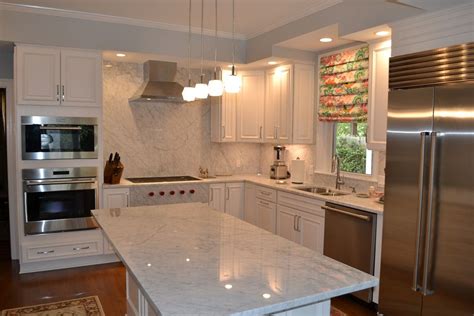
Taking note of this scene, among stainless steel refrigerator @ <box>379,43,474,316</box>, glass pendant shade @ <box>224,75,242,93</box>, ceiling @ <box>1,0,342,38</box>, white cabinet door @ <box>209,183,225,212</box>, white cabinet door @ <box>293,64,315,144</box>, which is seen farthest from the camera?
white cabinet door @ <box>209,183,225,212</box>

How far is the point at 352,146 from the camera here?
4359 mm

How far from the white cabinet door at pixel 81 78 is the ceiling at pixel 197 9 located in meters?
0.46

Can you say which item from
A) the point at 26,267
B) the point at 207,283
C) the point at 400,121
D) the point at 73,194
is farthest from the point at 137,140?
the point at 207,283

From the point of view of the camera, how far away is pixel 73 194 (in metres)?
4.16

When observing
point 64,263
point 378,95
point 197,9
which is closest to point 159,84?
point 197,9

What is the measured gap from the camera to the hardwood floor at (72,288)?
3.32 m

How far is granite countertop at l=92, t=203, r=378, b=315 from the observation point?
142 centimetres

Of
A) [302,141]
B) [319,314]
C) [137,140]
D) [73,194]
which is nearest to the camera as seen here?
[319,314]

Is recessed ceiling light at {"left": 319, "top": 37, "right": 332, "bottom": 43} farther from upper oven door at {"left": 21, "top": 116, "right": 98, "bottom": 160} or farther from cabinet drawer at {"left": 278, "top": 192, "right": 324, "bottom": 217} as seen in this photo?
upper oven door at {"left": 21, "top": 116, "right": 98, "bottom": 160}

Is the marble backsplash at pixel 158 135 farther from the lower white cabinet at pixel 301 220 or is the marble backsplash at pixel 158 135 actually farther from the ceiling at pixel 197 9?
the lower white cabinet at pixel 301 220

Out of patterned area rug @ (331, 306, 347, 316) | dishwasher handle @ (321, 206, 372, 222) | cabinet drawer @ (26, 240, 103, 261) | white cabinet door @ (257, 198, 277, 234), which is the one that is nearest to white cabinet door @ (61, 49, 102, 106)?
cabinet drawer @ (26, 240, 103, 261)

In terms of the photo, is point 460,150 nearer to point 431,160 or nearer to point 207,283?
point 431,160

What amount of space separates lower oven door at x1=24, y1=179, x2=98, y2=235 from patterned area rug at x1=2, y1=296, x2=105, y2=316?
0.99m

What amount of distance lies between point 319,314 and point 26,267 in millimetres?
3463
